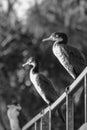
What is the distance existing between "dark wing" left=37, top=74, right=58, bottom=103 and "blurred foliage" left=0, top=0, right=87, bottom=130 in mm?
11274

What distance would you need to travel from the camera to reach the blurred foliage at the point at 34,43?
23797 millimetres

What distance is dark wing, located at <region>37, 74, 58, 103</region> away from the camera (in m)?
11.6

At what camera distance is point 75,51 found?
33.8 feet

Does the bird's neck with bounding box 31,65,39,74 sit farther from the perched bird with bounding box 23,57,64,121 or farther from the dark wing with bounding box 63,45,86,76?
the dark wing with bounding box 63,45,86,76

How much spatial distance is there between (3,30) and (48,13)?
1.48 metres

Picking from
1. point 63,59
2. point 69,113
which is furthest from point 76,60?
point 69,113

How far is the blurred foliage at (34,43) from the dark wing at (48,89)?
1127cm

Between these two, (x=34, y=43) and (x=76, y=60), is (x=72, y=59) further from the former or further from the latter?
(x=34, y=43)

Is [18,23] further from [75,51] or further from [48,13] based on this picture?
[75,51]

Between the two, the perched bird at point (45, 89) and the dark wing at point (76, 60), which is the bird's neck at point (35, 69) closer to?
the perched bird at point (45, 89)

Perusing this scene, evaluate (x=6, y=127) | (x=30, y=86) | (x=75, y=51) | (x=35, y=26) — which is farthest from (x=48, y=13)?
(x=75, y=51)

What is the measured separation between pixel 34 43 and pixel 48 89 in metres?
12.8

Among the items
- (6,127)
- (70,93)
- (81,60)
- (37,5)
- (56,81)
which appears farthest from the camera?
(37,5)

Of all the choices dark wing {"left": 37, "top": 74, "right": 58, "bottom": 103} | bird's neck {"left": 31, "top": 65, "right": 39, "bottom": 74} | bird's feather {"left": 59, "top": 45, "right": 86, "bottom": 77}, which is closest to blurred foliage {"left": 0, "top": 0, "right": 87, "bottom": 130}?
bird's neck {"left": 31, "top": 65, "right": 39, "bottom": 74}
